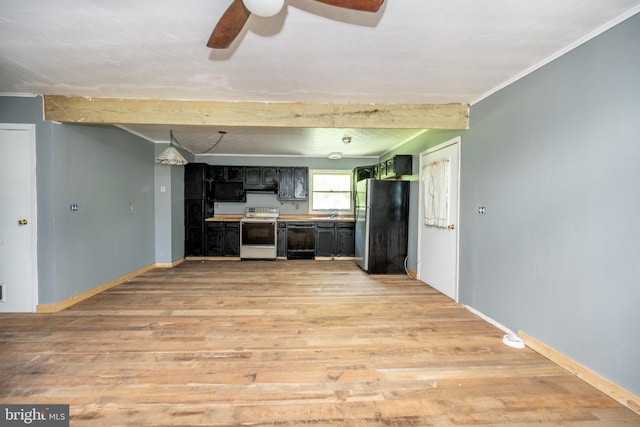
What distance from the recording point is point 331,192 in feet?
21.1

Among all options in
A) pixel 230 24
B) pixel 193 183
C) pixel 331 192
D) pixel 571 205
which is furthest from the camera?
pixel 331 192

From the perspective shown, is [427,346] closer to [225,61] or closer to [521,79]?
[521,79]

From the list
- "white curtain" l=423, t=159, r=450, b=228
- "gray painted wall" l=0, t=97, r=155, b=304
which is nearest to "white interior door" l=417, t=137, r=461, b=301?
"white curtain" l=423, t=159, r=450, b=228

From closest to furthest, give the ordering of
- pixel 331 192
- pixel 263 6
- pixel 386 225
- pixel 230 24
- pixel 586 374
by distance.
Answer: pixel 263 6 < pixel 230 24 < pixel 586 374 < pixel 386 225 < pixel 331 192

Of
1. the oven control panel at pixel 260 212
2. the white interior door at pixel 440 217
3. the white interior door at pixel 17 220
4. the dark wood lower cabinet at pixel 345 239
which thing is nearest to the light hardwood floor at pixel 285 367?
the white interior door at pixel 17 220

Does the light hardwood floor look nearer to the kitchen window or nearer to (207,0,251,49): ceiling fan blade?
(207,0,251,49): ceiling fan blade

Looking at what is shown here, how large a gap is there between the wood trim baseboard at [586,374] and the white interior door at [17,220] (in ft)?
16.0

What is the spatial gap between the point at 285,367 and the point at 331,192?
4.77 meters

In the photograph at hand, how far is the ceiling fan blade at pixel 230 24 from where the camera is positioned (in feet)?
4.30

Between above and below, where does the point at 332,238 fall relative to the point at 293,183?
below

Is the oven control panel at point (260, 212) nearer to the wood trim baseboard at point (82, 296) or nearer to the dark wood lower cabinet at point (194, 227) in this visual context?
the dark wood lower cabinet at point (194, 227)

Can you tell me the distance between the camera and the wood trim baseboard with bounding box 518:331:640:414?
5.18 ft

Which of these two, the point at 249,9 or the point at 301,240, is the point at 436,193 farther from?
the point at 249,9

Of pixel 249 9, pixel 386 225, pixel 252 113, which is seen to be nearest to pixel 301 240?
pixel 386 225
